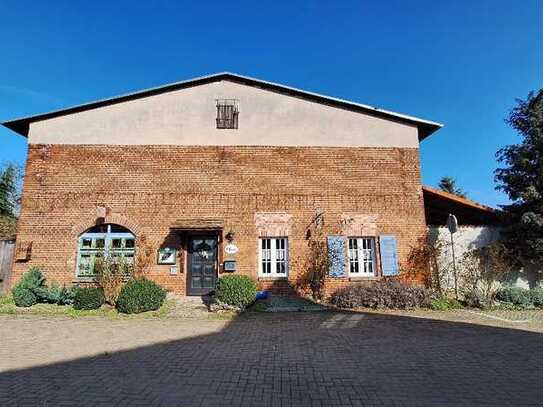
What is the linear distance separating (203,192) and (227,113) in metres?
3.03

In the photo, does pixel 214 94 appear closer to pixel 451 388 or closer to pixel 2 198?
pixel 451 388

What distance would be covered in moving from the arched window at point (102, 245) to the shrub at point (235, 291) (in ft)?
11.5

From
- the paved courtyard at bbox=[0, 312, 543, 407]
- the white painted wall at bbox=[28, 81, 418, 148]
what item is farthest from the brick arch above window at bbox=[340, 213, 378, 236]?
the paved courtyard at bbox=[0, 312, 543, 407]

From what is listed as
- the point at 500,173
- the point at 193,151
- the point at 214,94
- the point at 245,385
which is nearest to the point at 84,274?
the point at 193,151

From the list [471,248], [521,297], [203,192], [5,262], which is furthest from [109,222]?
[521,297]

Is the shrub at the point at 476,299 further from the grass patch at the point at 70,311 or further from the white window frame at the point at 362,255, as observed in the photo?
the grass patch at the point at 70,311

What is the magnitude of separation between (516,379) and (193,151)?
10.8 m

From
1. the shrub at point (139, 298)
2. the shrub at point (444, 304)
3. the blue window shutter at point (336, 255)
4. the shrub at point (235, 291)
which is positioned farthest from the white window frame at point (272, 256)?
the shrub at point (444, 304)

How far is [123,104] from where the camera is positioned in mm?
13070

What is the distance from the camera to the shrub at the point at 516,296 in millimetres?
11008

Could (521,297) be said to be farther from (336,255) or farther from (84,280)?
(84,280)

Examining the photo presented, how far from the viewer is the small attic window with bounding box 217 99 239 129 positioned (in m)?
13.0

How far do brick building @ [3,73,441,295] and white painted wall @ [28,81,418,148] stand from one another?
4 centimetres

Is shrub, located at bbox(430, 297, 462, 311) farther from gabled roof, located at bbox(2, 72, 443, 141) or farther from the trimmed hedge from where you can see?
gabled roof, located at bbox(2, 72, 443, 141)
